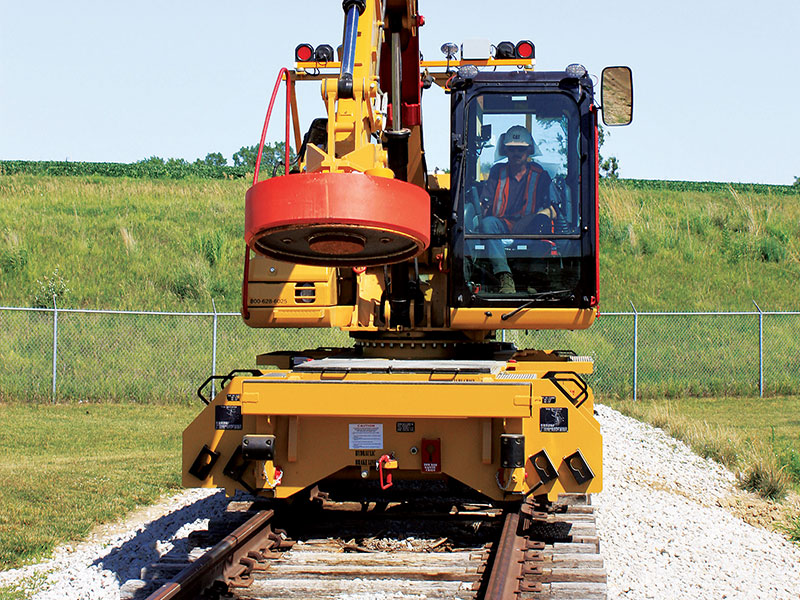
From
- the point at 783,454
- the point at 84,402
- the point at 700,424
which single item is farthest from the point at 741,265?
the point at 84,402

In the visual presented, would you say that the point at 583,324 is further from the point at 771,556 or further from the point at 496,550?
the point at 771,556

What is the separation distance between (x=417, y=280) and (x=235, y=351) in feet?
39.7

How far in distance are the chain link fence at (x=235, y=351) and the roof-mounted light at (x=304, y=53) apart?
9.94 m

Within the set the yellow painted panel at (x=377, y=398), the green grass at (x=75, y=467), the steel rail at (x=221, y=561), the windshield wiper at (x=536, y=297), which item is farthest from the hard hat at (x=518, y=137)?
the green grass at (x=75, y=467)

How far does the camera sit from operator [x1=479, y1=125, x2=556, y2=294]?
21.8ft

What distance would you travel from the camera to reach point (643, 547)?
6816mm

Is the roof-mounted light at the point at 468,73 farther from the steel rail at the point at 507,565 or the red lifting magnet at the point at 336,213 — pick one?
the steel rail at the point at 507,565

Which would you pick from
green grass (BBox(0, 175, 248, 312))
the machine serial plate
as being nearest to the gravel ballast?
the machine serial plate

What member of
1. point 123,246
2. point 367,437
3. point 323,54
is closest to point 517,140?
point 323,54

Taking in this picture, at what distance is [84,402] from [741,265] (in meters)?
19.8

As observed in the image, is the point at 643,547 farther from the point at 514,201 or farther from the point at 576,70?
the point at 576,70

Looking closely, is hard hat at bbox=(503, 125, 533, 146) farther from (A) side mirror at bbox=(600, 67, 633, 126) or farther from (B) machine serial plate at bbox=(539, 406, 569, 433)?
(B) machine serial plate at bbox=(539, 406, 569, 433)

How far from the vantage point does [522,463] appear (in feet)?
18.4

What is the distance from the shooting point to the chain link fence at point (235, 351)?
17172 millimetres
